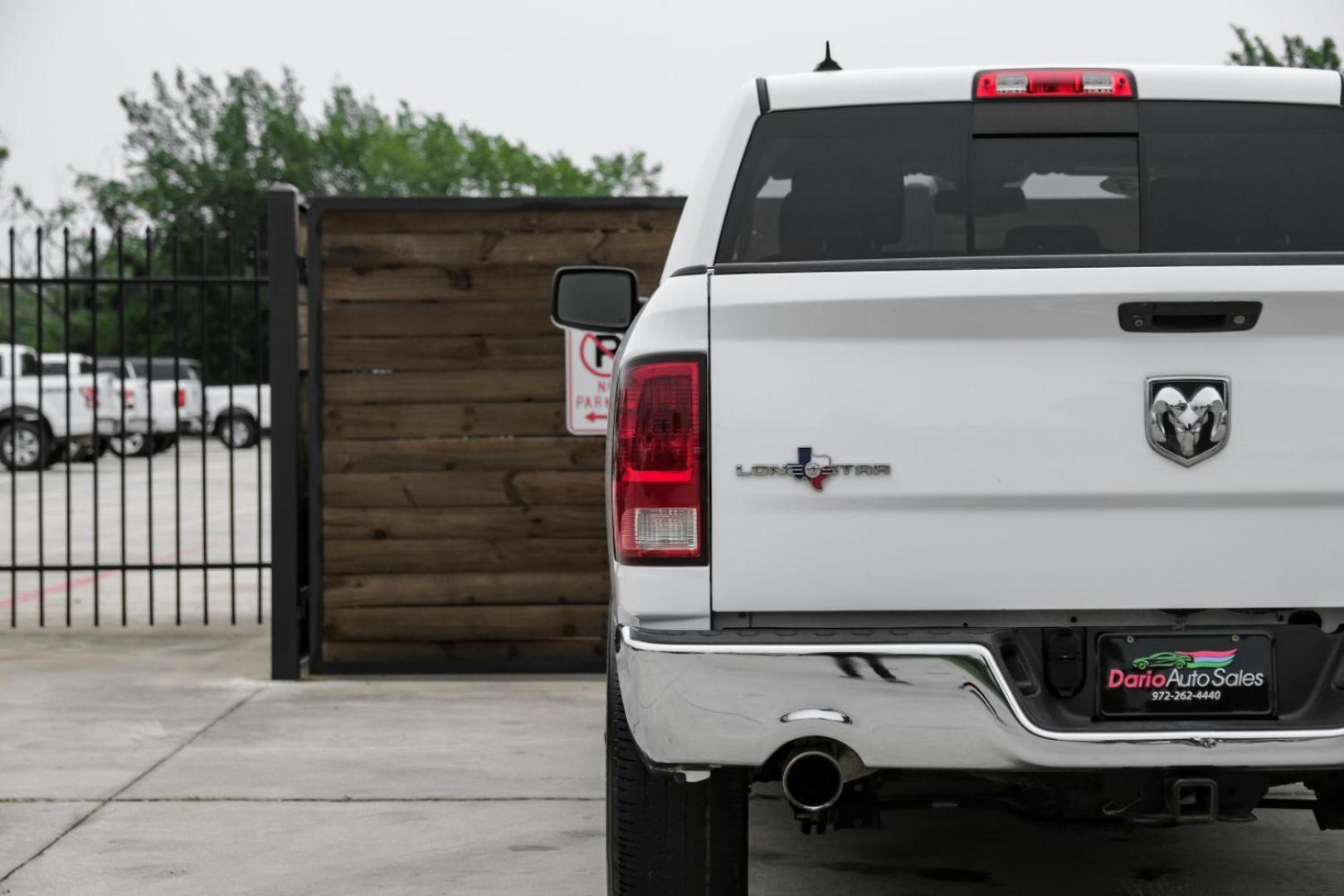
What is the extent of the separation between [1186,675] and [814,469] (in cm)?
86

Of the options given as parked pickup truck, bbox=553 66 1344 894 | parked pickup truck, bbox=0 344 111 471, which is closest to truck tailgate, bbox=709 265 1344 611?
parked pickup truck, bbox=553 66 1344 894

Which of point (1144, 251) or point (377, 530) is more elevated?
point (1144, 251)

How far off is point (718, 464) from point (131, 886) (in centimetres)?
253

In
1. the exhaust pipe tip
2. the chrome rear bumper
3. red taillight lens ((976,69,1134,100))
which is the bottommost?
the exhaust pipe tip

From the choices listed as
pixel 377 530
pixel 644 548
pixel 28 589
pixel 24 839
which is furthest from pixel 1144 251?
pixel 28 589

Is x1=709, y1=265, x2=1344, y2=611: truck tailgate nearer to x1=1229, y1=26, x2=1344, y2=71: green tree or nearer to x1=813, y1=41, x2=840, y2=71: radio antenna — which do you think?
x1=813, y1=41, x2=840, y2=71: radio antenna

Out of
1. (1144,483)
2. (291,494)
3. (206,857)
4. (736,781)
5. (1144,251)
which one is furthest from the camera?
(291,494)

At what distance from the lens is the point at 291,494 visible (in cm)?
838

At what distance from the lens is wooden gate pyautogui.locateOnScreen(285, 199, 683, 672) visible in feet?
27.5

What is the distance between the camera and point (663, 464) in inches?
139

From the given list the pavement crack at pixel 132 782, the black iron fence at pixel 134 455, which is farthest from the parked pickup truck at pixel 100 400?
the pavement crack at pixel 132 782

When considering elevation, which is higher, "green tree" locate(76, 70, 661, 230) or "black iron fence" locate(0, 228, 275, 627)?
"green tree" locate(76, 70, 661, 230)

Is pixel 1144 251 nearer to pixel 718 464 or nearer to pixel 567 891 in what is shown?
pixel 718 464

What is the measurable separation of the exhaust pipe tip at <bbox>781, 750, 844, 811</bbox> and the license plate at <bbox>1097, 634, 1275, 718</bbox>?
556mm
